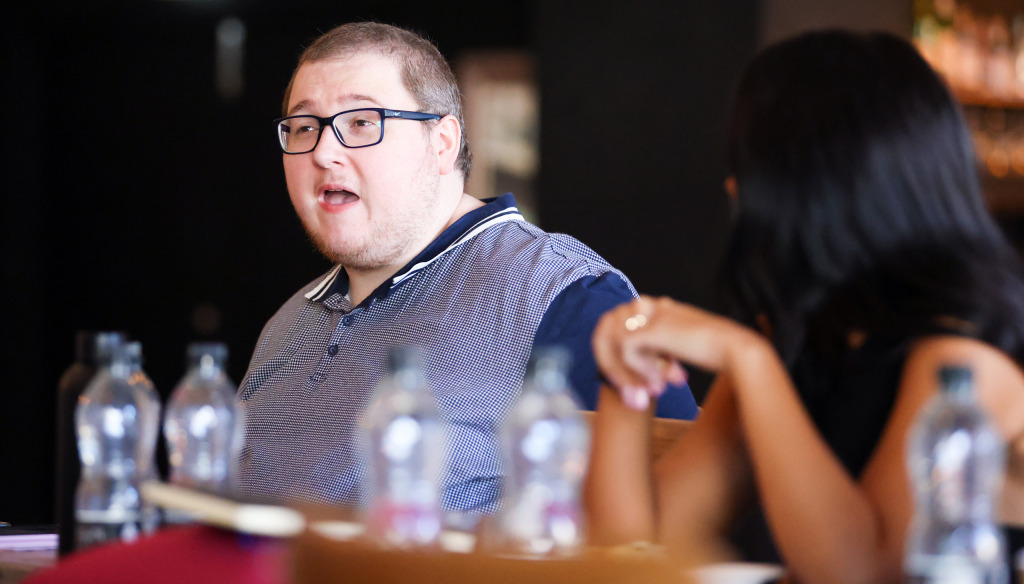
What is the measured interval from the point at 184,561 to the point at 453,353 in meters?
0.93

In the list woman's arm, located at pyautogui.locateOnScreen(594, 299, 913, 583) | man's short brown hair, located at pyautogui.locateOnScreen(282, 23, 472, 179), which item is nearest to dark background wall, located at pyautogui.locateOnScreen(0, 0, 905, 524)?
man's short brown hair, located at pyautogui.locateOnScreen(282, 23, 472, 179)

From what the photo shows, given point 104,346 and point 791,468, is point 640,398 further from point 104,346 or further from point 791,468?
point 104,346

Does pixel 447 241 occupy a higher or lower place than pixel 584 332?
higher

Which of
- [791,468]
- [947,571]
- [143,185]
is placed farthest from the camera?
[143,185]

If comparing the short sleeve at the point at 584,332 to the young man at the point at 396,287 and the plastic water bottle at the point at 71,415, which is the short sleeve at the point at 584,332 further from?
the plastic water bottle at the point at 71,415

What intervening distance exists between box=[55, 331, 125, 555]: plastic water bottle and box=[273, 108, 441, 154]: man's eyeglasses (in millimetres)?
804

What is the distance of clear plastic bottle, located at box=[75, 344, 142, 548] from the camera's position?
4.16 feet

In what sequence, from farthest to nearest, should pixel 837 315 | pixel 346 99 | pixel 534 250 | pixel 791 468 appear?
pixel 346 99 < pixel 534 250 < pixel 837 315 < pixel 791 468

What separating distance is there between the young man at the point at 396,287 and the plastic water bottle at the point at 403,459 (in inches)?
30.1

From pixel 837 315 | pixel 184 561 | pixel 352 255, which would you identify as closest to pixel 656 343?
pixel 837 315

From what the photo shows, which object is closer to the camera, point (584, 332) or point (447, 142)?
point (584, 332)

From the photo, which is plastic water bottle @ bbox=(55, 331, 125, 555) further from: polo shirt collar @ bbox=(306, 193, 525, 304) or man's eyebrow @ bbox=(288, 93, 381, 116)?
man's eyebrow @ bbox=(288, 93, 381, 116)

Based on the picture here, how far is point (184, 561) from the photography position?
0.95m

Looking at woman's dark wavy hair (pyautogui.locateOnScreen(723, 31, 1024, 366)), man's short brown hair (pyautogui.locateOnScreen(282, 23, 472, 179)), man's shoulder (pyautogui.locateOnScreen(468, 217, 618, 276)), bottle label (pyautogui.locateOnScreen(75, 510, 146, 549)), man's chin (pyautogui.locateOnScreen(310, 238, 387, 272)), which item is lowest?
bottle label (pyautogui.locateOnScreen(75, 510, 146, 549))
